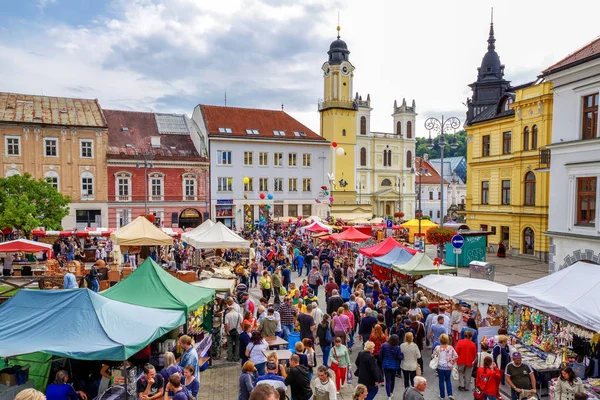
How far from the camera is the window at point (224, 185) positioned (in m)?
46.2

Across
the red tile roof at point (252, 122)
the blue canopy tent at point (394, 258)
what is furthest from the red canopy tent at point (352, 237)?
the red tile roof at point (252, 122)

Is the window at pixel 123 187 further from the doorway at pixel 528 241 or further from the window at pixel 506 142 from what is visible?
the doorway at pixel 528 241

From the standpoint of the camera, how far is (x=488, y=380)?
327 inches

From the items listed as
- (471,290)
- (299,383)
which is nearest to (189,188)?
(471,290)

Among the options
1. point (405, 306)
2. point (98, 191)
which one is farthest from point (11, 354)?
point (98, 191)

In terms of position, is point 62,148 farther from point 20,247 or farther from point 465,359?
point 465,359

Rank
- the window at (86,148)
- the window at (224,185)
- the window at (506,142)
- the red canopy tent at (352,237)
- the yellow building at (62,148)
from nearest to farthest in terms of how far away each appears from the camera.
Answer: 1. the red canopy tent at (352,237)
2. the window at (506,142)
3. the yellow building at (62,148)
4. the window at (86,148)
5. the window at (224,185)

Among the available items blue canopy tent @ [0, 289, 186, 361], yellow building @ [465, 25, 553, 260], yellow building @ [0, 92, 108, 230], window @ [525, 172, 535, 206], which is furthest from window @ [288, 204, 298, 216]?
blue canopy tent @ [0, 289, 186, 361]

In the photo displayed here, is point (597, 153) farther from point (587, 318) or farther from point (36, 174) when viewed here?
point (36, 174)

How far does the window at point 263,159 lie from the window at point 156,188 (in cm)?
1023

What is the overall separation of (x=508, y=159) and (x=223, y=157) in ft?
87.1

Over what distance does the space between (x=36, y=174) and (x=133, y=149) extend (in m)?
8.37

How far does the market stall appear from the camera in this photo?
9780 millimetres

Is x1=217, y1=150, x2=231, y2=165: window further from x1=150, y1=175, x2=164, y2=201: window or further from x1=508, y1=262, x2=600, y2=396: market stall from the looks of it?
x1=508, y1=262, x2=600, y2=396: market stall
